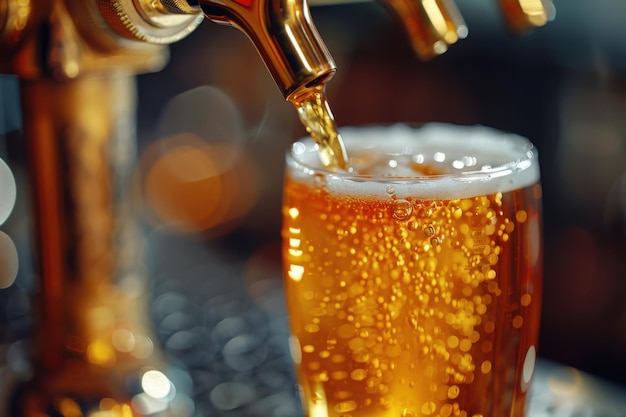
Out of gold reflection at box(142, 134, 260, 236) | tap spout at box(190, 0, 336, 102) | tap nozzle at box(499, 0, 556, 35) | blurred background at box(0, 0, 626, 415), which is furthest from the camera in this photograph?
gold reflection at box(142, 134, 260, 236)

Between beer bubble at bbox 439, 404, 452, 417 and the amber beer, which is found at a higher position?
the amber beer

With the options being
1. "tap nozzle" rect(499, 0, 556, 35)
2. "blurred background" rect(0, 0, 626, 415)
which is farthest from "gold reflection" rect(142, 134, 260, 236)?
"tap nozzle" rect(499, 0, 556, 35)

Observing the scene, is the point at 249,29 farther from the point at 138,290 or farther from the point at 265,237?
the point at 265,237

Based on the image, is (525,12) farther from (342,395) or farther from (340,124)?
(340,124)

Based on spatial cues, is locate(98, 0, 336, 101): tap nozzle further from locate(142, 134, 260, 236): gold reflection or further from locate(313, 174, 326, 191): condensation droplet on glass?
locate(142, 134, 260, 236): gold reflection

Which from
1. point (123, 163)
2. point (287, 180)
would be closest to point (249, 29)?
point (287, 180)

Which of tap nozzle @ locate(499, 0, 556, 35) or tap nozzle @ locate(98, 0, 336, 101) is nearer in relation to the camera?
tap nozzle @ locate(98, 0, 336, 101)

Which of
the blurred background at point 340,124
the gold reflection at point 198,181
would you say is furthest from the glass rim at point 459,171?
the gold reflection at point 198,181
